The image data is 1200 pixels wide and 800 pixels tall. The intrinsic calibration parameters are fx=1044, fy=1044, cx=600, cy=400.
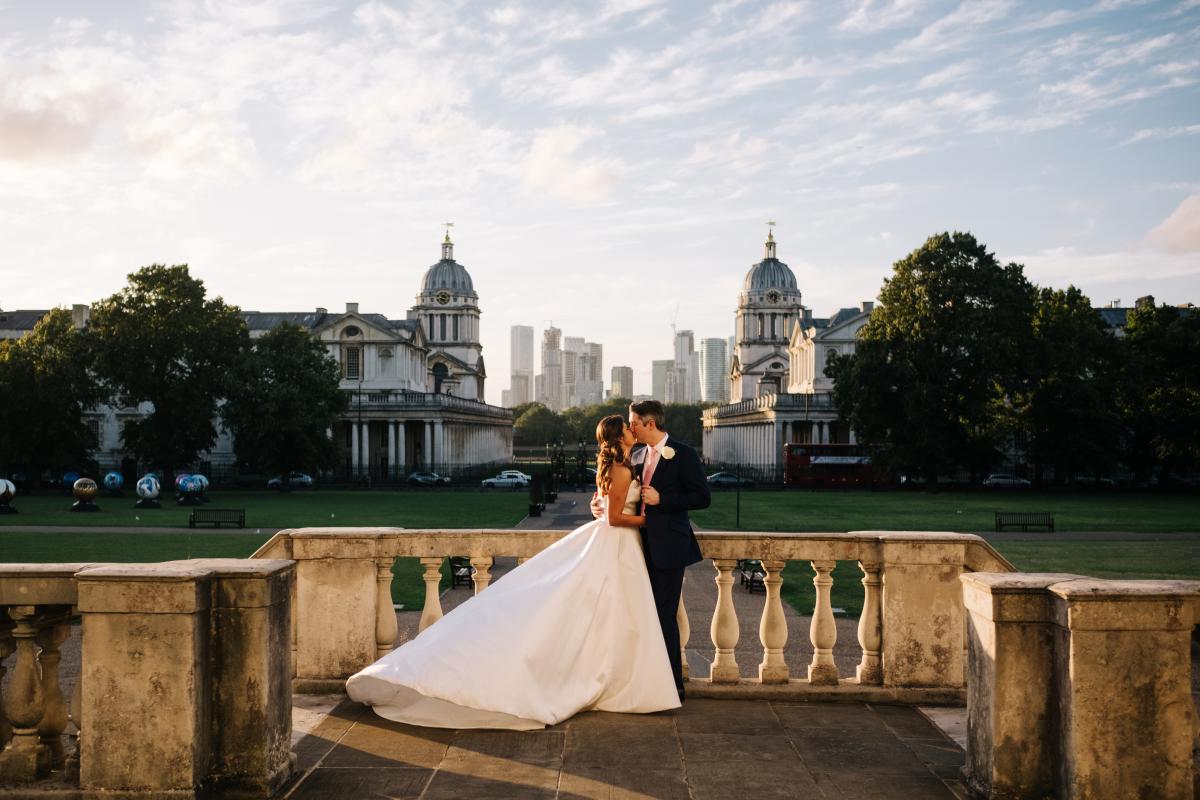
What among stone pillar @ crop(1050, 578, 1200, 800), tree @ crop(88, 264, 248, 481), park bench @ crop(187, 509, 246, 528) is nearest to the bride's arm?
stone pillar @ crop(1050, 578, 1200, 800)

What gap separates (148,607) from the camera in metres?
5.41

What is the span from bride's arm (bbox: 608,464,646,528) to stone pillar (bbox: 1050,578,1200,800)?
9.60 feet

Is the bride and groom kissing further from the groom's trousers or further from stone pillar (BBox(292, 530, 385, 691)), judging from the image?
stone pillar (BBox(292, 530, 385, 691))

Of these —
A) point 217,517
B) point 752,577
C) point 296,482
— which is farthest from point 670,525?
point 296,482

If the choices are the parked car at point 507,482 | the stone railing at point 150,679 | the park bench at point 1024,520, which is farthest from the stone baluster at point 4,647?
the parked car at point 507,482

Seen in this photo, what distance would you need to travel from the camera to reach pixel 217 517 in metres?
36.9

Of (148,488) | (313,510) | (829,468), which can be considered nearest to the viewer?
(313,510)

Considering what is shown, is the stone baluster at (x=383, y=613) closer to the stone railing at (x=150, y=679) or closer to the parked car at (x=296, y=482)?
the stone railing at (x=150, y=679)

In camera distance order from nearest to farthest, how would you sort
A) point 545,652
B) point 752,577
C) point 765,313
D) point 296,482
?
point 545,652
point 752,577
point 296,482
point 765,313

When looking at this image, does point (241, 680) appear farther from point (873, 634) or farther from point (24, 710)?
point (873, 634)

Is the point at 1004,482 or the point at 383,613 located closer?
the point at 383,613

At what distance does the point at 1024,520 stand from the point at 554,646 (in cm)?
3550

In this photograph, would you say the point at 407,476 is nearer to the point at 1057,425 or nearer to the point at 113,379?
the point at 113,379

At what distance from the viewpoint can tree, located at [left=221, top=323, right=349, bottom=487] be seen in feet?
188
